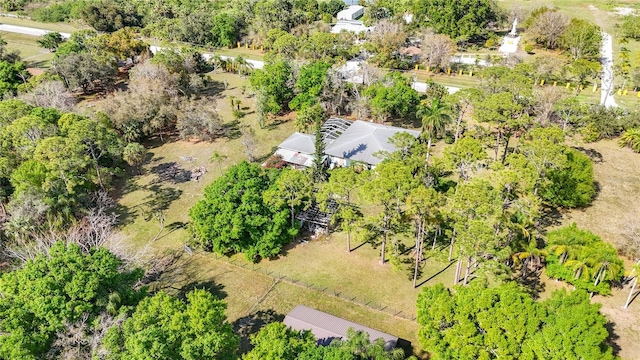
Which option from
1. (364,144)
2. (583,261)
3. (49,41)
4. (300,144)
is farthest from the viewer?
(49,41)

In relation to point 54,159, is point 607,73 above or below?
below

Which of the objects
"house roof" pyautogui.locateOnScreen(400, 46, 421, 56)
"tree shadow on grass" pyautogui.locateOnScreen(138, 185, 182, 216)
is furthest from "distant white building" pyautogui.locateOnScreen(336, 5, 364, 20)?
"tree shadow on grass" pyautogui.locateOnScreen(138, 185, 182, 216)

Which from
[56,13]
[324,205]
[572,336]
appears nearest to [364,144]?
[324,205]

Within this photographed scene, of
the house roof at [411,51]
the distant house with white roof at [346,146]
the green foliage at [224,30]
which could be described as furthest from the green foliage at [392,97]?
the green foliage at [224,30]

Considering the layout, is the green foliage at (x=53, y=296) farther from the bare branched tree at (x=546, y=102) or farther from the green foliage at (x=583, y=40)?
the green foliage at (x=583, y=40)

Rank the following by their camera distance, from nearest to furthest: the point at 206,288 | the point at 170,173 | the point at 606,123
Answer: the point at 206,288, the point at 170,173, the point at 606,123

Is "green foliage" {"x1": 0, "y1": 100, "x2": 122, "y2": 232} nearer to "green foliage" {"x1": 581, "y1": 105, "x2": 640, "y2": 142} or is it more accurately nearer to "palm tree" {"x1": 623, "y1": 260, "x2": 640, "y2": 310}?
"palm tree" {"x1": 623, "y1": 260, "x2": 640, "y2": 310}

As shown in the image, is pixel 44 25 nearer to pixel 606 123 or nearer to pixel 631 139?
pixel 606 123
